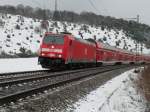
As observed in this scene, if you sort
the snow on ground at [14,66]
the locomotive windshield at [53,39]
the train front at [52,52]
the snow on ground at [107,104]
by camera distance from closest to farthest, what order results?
the snow on ground at [107,104] → the train front at [52,52] → the locomotive windshield at [53,39] → the snow on ground at [14,66]

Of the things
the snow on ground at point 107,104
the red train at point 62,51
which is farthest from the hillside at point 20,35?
the snow on ground at point 107,104

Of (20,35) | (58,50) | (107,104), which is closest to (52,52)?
(58,50)

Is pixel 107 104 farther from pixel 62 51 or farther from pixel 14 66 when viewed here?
pixel 14 66

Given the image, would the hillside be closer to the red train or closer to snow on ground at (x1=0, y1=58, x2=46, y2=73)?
snow on ground at (x1=0, y1=58, x2=46, y2=73)

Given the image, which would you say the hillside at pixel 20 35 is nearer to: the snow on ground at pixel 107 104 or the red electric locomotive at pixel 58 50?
the red electric locomotive at pixel 58 50

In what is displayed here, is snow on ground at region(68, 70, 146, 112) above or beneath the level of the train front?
beneath

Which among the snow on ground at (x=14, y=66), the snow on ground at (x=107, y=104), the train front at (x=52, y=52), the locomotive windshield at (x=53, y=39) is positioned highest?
the locomotive windshield at (x=53, y=39)

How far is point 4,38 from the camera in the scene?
66.2 meters

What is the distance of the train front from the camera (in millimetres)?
28781

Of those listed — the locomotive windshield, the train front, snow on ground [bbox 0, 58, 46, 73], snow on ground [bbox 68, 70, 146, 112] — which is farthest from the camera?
snow on ground [bbox 0, 58, 46, 73]

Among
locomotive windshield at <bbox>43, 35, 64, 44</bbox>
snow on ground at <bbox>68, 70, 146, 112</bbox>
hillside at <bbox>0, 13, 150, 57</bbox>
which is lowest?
snow on ground at <bbox>68, 70, 146, 112</bbox>

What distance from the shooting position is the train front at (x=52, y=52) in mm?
28781

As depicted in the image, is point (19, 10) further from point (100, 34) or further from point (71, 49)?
point (71, 49)

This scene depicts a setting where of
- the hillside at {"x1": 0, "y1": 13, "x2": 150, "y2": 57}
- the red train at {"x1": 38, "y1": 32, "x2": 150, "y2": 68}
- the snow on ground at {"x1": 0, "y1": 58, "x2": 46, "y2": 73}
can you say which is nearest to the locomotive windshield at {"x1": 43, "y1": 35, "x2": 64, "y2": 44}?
the red train at {"x1": 38, "y1": 32, "x2": 150, "y2": 68}
